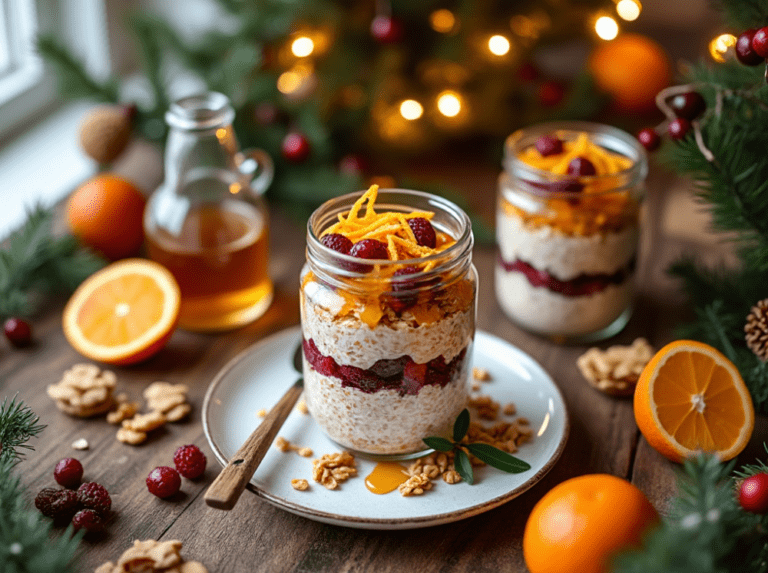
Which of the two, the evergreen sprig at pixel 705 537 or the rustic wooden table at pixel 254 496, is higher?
the evergreen sprig at pixel 705 537

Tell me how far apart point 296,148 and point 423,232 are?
0.77m

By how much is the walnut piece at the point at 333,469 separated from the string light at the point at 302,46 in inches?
41.5

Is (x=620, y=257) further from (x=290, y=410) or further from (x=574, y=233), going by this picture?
(x=290, y=410)

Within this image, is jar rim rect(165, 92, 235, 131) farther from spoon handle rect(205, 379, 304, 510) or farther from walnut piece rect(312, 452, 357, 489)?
walnut piece rect(312, 452, 357, 489)

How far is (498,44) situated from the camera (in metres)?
1.73

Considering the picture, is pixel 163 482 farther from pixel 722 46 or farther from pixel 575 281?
pixel 722 46

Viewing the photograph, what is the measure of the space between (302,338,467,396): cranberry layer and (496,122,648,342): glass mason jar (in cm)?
37

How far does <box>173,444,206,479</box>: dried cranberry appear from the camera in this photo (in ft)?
3.47

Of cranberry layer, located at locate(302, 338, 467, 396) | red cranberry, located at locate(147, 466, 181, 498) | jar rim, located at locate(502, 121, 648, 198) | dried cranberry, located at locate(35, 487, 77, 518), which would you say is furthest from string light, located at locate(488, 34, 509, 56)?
dried cranberry, located at locate(35, 487, 77, 518)

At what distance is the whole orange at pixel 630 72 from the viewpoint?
1.92 meters

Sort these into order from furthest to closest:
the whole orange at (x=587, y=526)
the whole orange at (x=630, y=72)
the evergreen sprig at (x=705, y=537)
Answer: the whole orange at (x=630, y=72), the whole orange at (x=587, y=526), the evergreen sprig at (x=705, y=537)

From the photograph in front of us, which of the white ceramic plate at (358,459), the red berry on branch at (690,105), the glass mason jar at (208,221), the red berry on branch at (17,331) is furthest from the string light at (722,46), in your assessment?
the red berry on branch at (17,331)

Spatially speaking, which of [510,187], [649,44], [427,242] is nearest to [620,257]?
[510,187]

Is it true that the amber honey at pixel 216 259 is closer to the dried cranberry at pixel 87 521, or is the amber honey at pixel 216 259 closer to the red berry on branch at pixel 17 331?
the red berry on branch at pixel 17 331
